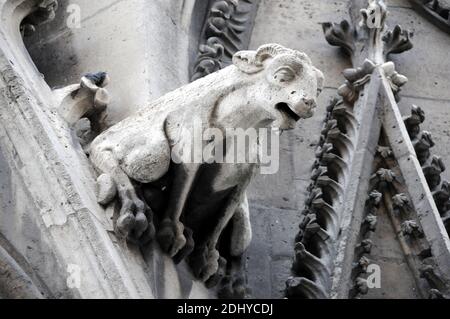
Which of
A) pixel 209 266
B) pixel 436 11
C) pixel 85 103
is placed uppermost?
pixel 85 103

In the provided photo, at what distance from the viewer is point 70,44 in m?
9.12

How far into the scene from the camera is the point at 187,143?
786cm

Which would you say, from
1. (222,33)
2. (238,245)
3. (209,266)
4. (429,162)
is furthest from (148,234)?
(222,33)

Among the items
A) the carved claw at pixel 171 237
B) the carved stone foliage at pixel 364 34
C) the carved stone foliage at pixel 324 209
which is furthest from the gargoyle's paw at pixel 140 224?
the carved stone foliage at pixel 364 34

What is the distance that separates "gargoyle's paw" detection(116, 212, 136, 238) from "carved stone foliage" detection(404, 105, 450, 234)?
57.8 inches

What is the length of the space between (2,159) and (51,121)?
271 mm

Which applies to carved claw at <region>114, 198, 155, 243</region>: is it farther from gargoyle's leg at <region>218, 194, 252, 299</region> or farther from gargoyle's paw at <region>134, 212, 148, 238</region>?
gargoyle's leg at <region>218, 194, 252, 299</region>

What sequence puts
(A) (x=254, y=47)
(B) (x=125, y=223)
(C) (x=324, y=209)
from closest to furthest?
1. (B) (x=125, y=223)
2. (C) (x=324, y=209)
3. (A) (x=254, y=47)

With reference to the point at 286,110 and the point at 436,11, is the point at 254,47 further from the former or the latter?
the point at 286,110

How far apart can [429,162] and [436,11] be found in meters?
1.56

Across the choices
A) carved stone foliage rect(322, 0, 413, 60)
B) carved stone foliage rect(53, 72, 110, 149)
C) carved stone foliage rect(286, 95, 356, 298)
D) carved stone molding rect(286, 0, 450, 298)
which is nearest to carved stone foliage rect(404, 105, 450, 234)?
carved stone molding rect(286, 0, 450, 298)
